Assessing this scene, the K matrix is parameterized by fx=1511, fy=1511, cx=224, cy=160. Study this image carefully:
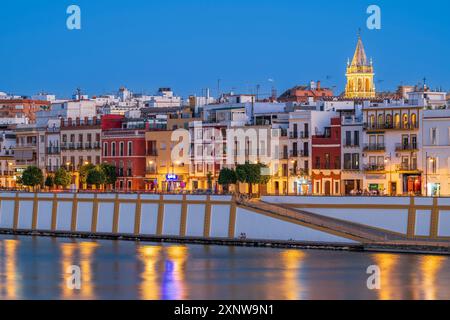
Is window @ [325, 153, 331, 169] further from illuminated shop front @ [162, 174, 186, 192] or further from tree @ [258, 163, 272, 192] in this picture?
illuminated shop front @ [162, 174, 186, 192]

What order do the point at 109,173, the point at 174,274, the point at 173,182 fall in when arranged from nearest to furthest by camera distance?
the point at 174,274, the point at 173,182, the point at 109,173

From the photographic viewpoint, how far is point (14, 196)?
71500 millimetres

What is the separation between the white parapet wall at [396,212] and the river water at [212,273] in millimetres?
2890

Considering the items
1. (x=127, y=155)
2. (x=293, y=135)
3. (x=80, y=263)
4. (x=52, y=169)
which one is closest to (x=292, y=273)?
(x=80, y=263)

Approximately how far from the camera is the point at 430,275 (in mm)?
47719

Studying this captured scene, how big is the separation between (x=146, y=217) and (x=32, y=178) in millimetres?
17081

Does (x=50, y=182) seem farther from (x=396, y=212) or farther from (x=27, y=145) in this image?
(x=396, y=212)

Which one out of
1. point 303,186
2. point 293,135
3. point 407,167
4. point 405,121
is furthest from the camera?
point 293,135

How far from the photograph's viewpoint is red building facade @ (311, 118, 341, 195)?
70562 mm

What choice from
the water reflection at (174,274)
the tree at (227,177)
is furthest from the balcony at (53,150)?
the water reflection at (174,274)

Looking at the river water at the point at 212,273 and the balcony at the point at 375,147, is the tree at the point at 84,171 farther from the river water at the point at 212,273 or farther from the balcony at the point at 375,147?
the river water at the point at 212,273

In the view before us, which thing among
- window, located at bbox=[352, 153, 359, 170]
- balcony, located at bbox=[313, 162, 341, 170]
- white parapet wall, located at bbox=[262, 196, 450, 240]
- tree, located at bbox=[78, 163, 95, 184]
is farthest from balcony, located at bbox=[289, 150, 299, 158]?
tree, located at bbox=[78, 163, 95, 184]

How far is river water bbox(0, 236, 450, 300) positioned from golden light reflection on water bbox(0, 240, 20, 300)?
0.10 ft
